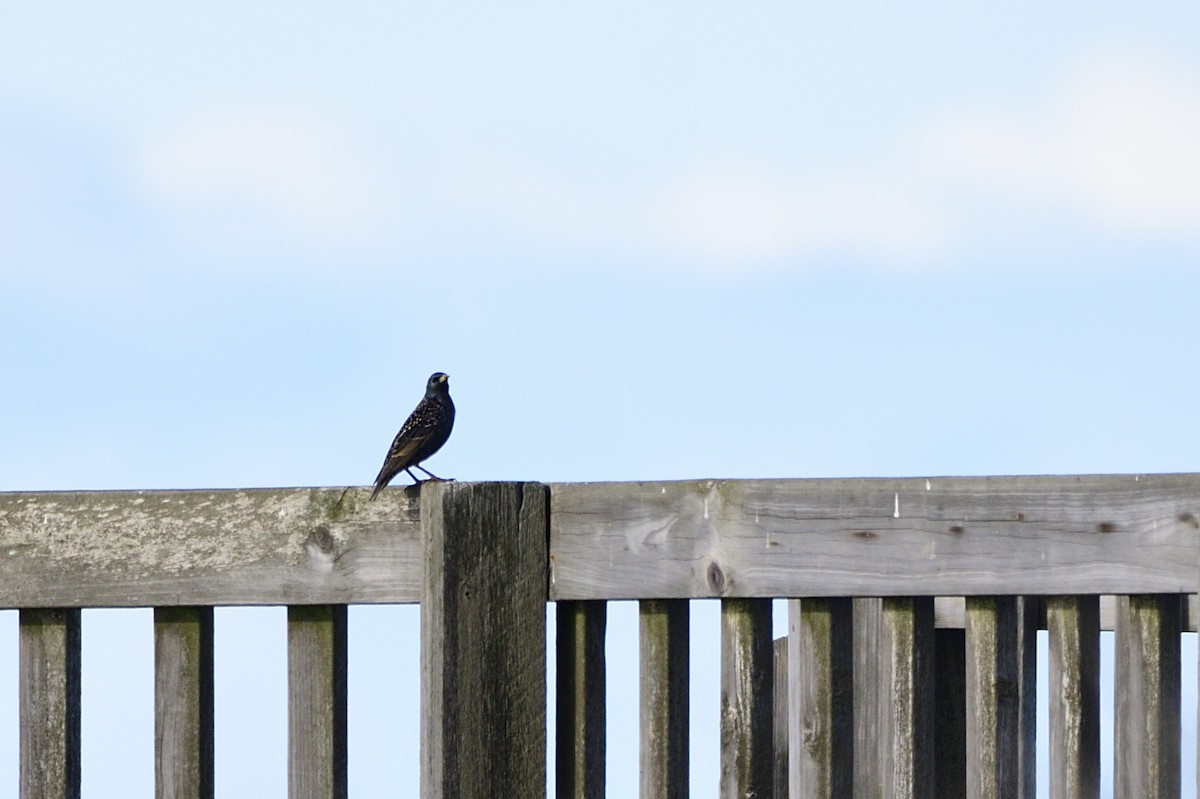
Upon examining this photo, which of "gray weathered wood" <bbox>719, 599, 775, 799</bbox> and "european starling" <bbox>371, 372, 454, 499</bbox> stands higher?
"european starling" <bbox>371, 372, 454, 499</bbox>

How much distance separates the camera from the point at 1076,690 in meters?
3.62

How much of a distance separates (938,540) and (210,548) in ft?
4.96

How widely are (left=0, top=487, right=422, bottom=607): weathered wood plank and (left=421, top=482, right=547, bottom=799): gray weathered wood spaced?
0.10 m

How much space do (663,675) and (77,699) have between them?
128cm

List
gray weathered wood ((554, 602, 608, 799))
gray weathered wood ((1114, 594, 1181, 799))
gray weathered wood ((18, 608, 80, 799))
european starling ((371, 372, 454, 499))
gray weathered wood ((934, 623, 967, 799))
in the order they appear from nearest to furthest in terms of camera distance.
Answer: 1. gray weathered wood ((554, 602, 608, 799))
2. gray weathered wood ((18, 608, 80, 799))
3. gray weathered wood ((1114, 594, 1181, 799))
4. gray weathered wood ((934, 623, 967, 799))
5. european starling ((371, 372, 454, 499))

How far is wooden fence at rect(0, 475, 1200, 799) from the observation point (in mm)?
2953

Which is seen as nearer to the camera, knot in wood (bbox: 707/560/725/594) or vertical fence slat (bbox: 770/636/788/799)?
knot in wood (bbox: 707/560/725/594)

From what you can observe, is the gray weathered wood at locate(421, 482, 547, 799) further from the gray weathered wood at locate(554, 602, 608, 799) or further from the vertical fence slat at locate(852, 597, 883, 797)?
the vertical fence slat at locate(852, 597, 883, 797)

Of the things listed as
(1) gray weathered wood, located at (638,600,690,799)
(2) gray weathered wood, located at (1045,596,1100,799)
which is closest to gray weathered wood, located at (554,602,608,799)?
(1) gray weathered wood, located at (638,600,690,799)

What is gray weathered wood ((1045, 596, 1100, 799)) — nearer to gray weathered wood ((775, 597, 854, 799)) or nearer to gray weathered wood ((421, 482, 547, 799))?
gray weathered wood ((775, 597, 854, 799))

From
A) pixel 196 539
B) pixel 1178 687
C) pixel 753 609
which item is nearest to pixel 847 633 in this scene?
pixel 753 609

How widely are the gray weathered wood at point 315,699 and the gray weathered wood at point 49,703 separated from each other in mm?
490

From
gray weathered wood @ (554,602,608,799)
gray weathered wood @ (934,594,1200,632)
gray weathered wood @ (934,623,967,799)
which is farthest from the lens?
gray weathered wood @ (934,594,1200,632)

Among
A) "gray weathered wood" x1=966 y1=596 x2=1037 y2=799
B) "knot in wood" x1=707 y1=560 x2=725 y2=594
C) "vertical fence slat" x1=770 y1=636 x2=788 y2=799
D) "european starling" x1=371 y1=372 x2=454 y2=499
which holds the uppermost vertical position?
"european starling" x1=371 y1=372 x2=454 y2=499
